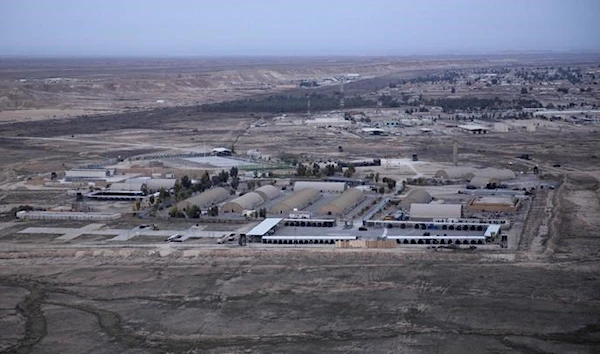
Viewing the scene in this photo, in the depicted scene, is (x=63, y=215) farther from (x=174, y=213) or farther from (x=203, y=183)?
(x=203, y=183)

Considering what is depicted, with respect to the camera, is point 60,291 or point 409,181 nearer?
point 60,291

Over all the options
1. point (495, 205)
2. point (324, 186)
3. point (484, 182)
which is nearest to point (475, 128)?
point (484, 182)

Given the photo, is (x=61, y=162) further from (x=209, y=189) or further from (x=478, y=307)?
(x=478, y=307)

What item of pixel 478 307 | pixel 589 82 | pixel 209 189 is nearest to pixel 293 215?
pixel 209 189

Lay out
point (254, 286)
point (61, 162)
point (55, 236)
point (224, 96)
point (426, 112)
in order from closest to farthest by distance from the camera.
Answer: point (254, 286), point (55, 236), point (61, 162), point (426, 112), point (224, 96)

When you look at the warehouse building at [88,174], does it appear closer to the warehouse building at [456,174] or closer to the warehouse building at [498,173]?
the warehouse building at [456,174]

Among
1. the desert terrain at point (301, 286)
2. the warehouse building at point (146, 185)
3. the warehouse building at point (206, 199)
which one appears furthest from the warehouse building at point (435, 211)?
the warehouse building at point (146, 185)
